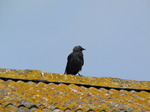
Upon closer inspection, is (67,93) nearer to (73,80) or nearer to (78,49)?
(73,80)

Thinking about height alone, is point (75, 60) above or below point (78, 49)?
below

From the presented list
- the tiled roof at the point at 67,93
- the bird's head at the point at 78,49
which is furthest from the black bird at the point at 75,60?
the tiled roof at the point at 67,93

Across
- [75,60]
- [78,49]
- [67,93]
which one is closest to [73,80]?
[67,93]

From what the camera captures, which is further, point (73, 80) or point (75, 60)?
point (75, 60)

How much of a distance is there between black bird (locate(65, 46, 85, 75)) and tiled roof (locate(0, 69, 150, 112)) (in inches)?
174

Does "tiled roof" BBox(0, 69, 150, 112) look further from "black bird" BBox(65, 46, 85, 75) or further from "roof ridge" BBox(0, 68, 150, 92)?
"black bird" BBox(65, 46, 85, 75)

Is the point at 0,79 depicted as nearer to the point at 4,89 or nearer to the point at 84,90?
the point at 4,89

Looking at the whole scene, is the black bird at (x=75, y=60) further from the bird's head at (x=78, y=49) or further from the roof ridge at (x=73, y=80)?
the roof ridge at (x=73, y=80)

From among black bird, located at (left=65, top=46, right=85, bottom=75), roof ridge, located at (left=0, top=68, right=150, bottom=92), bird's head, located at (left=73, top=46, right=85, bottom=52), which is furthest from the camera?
bird's head, located at (left=73, top=46, right=85, bottom=52)

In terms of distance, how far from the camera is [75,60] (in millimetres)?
12578

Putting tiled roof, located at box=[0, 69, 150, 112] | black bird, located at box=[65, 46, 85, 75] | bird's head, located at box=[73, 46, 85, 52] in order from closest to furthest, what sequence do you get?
tiled roof, located at box=[0, 69, 150, 112] → black bird, located at box=[65, 46, 85, 75] → bird's head, located at box=[73, 46, 85, 52]

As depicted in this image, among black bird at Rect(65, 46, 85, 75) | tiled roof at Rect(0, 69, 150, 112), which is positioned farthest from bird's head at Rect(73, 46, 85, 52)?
tiled roof at Rect(0, 69, 150, 112)

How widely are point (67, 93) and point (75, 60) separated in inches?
235

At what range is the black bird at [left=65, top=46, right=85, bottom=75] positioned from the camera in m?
12.6
